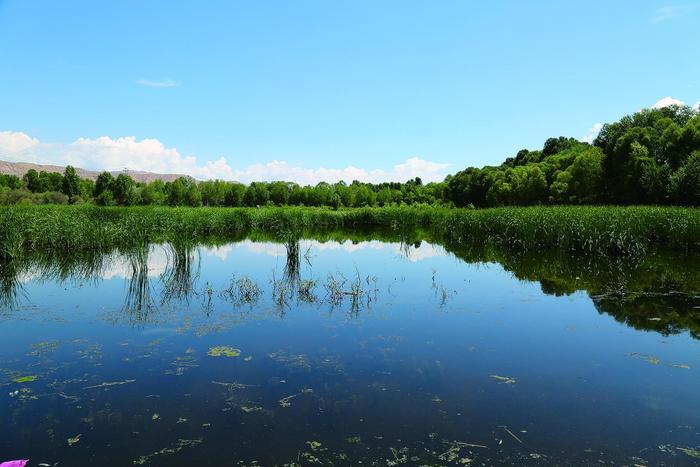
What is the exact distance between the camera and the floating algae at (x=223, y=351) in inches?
259

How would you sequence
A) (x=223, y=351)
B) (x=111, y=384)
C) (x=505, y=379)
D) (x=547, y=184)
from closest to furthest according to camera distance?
(x=111, y=384) < (x=505, y=379) < (x=223, y=351) < (x=547, y=184)

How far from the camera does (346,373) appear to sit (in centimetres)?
593

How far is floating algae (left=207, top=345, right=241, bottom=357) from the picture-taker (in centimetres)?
657

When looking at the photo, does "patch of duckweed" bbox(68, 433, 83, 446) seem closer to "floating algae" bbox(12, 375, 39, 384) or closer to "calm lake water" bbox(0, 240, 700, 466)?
"calm lake water" bbox(0, 240, 700, 466)

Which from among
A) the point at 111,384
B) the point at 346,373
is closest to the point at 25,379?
the point at 111,384

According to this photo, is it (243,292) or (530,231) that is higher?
(530,231)

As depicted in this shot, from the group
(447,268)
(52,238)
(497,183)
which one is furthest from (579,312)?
(497,183)

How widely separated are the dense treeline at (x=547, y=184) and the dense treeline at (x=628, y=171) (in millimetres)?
61

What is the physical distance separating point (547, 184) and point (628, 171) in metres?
15.9

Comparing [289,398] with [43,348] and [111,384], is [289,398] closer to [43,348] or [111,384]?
[111,384]

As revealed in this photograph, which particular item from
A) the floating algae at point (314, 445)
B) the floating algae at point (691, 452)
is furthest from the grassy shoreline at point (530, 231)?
the floating algae at point (691, 452)

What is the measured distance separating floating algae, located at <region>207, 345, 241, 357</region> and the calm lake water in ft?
0.14

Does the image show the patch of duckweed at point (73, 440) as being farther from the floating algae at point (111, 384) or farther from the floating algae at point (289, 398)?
the floating algae at point (289, 398)

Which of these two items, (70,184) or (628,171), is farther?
(70,184)
